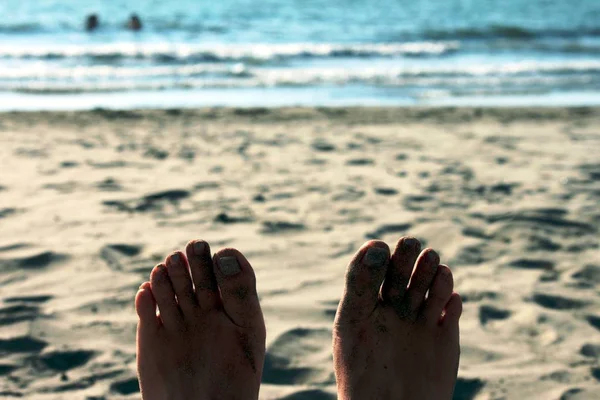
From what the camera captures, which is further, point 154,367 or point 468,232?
point 468,232

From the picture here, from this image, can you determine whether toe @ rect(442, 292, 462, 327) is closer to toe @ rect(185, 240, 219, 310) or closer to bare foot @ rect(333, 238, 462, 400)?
bare foot @ rect(333, 238, 462, 400)

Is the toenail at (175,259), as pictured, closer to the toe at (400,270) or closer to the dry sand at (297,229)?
the dry sand at (297,229)

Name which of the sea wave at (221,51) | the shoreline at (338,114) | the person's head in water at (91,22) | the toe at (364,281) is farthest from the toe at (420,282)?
the person's head in water at (91,22)

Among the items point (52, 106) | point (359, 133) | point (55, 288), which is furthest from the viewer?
point (52, 106)

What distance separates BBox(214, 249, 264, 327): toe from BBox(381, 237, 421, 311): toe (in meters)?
0.36

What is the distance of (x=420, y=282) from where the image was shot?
2.01m

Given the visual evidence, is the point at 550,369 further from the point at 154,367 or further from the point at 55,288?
the point at 55,288

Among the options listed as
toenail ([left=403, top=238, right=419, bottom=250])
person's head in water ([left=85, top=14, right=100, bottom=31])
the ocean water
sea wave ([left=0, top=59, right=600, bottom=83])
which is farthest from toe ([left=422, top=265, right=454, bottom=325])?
person's head in water ([left=85, top=14, right=100, bottom=31])

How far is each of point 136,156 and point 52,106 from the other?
110 inches

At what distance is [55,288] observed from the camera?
2459 millimetres

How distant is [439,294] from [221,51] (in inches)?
389

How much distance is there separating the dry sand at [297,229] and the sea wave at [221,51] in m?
5.46

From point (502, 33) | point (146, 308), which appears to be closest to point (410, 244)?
point (146, 308)

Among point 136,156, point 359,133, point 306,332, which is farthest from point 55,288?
point 359,133
